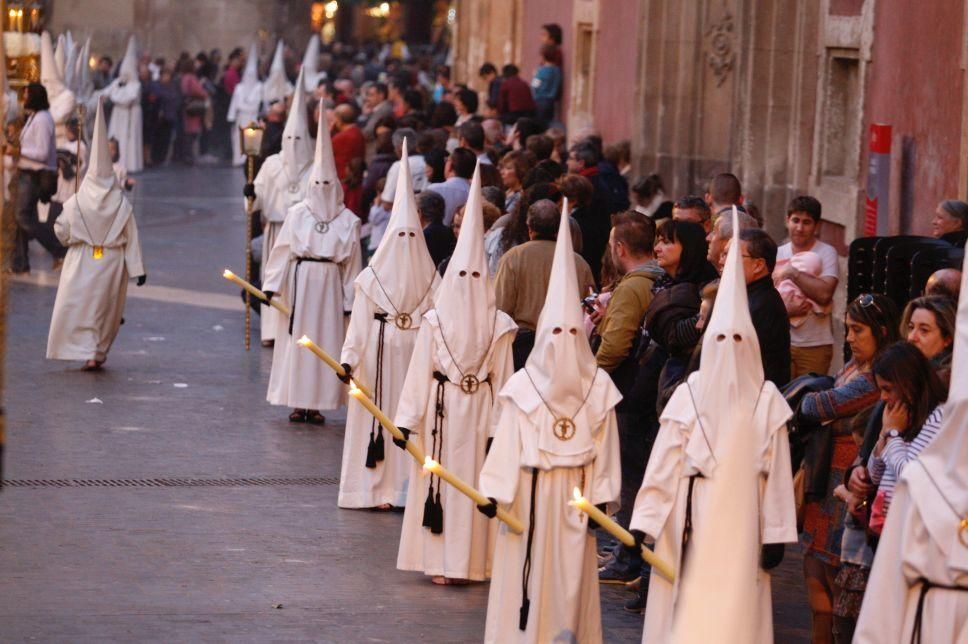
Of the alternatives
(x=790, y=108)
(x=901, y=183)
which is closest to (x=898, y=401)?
(x=901, y=183)

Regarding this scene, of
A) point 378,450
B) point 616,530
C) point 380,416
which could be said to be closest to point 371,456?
point 378,450

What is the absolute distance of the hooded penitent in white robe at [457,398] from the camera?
32.6 ft

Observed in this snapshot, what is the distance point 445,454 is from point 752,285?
6.24 feet

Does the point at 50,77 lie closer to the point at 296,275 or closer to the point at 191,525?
the point at 296,275

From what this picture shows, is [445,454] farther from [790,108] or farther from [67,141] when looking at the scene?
[67,141]

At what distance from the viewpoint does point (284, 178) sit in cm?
1789

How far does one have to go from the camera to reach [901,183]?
14.0 metres

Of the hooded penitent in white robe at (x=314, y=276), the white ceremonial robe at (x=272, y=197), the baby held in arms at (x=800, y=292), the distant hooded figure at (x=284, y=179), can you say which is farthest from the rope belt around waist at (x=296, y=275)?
the baby held in arms at (x=800, y=292)

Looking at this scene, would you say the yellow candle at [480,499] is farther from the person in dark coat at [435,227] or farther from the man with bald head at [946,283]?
the person in dark coat at [435,227]

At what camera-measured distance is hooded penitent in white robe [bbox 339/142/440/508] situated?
11.3 m

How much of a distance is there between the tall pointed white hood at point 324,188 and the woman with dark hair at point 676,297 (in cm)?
412

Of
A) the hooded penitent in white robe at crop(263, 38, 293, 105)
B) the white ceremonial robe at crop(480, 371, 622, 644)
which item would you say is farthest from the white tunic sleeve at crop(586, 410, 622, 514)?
the hooded penitent in white robe at crop(263, 38, 293, 105)

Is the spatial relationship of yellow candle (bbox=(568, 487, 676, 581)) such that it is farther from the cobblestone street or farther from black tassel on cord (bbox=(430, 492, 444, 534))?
black tassel on cord (bbox=(430, 492, 444, 534))

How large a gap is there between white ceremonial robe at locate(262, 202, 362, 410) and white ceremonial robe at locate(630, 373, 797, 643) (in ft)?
20.4
